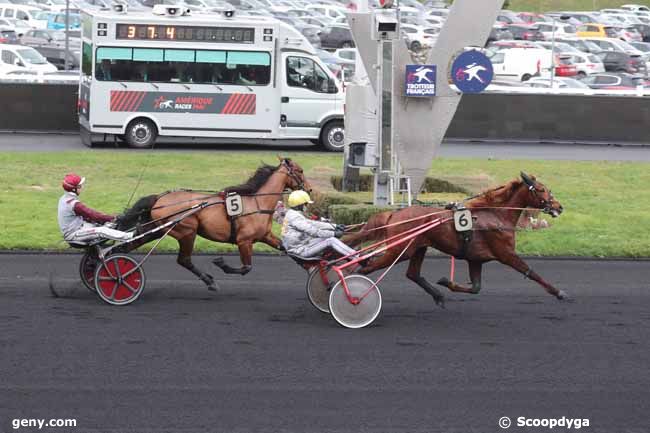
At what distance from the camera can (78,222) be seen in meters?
11.9

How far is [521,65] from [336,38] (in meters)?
9.73

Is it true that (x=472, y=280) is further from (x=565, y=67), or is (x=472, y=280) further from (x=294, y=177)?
(x=565, y=67)

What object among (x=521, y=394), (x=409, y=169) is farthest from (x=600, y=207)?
(x=521, y=394)

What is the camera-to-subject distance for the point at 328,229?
1145cm

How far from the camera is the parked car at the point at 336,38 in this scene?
50.1 metres

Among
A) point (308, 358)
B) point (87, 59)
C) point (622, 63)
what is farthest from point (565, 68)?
point (308, 358)

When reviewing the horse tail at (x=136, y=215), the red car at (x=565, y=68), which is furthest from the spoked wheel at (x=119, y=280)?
the red car at (x=565, y=68)

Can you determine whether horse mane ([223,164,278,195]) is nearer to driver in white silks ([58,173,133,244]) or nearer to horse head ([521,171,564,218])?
driver in white silks ([58,173,133,244])

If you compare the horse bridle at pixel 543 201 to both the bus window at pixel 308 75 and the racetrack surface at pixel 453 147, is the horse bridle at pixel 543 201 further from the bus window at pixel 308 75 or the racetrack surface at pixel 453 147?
the bus window at pixel 308 75

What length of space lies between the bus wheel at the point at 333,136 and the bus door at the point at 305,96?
18cm

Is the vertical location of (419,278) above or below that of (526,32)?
below

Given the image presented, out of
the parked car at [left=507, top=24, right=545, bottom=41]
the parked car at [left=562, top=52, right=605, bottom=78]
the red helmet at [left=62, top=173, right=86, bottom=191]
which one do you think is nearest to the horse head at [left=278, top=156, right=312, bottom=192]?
the red helmet at [left=62, top=173, right=86, bottom=191]

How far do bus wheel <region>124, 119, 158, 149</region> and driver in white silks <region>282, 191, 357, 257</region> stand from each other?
1463cm

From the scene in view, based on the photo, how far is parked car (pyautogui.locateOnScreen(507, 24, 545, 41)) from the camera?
5394 centimetres
